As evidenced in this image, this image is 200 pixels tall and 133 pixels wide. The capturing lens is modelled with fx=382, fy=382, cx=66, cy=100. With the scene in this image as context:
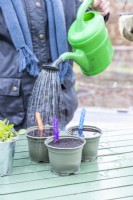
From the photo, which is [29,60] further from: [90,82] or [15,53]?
[90,82]

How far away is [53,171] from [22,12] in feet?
2.31

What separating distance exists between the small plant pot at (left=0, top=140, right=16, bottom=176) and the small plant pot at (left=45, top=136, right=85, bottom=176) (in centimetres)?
12

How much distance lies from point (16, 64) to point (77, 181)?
2.12 ft

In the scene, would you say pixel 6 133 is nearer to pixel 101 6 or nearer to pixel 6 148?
pixel 6 148

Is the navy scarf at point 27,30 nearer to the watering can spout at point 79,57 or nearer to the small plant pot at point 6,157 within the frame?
the watering can spout at point 79,57

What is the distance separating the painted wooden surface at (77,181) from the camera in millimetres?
1152

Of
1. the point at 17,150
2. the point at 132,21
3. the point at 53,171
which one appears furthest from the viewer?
the point at 132,21

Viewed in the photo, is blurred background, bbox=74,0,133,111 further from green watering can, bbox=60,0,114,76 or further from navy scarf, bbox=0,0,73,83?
green watering can, bbox=60,0,114,76

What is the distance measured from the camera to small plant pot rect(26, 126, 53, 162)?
1347mm

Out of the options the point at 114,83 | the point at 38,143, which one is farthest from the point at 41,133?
the point at 114,83

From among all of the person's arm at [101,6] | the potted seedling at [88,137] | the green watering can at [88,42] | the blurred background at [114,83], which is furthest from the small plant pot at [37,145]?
the blurred background at [114,83]

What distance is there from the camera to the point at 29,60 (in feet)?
5.36

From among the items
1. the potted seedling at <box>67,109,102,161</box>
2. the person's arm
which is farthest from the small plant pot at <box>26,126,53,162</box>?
the person's arm

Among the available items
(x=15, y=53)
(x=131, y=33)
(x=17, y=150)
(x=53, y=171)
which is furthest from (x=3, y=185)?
(x=131, y=33)
